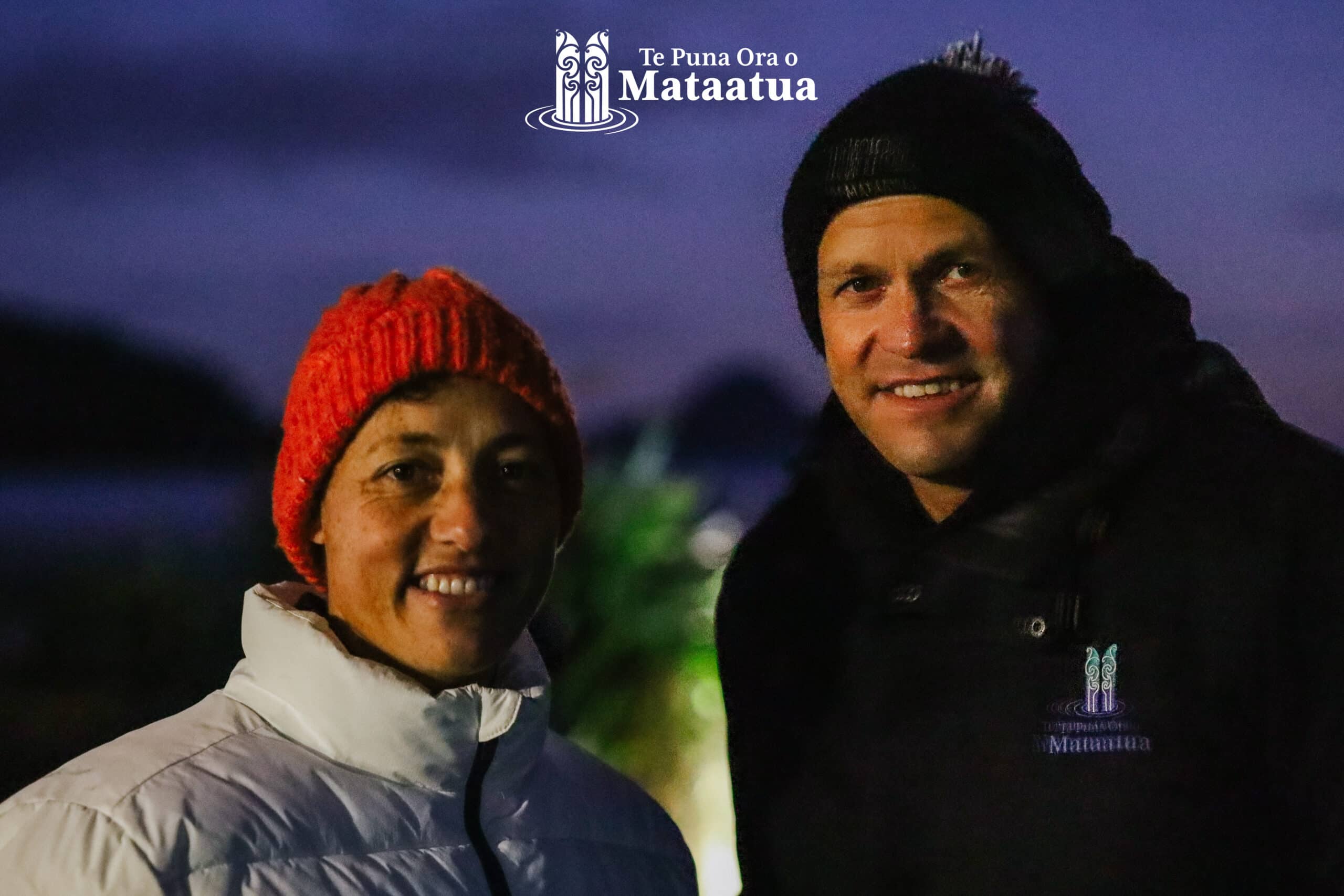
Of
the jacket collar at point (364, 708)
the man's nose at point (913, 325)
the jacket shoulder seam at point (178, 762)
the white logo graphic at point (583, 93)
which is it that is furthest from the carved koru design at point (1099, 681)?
the white logo graphic at point (583, 93)

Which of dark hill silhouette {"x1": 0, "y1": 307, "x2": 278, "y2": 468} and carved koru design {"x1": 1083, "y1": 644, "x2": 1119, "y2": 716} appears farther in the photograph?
dark hill silhouette {"x1": 0, "y1": 307, "x2": 278, "y2": 468}

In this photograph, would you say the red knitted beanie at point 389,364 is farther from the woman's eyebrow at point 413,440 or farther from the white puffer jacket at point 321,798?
the white puffer jacket at point 321,798

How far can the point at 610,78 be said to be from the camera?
114 inches

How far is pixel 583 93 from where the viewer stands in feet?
9.63

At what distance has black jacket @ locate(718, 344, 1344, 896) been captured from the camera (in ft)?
5.82

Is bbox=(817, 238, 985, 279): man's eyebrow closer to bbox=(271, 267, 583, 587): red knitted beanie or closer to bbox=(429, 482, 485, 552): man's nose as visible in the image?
bbox=(271, 267, 583, 587): red knitted beanie

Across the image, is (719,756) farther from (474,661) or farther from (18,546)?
(18,546)

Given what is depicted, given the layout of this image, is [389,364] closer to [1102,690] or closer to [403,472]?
[403,472]

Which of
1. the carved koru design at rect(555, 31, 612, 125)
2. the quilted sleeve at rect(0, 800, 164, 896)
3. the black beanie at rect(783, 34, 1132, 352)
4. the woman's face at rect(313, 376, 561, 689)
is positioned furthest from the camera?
the carved koru design at rect(555, 31, 612, 125)

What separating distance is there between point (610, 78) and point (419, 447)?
143 centimetres

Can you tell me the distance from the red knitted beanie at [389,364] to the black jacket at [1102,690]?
1.98 feet

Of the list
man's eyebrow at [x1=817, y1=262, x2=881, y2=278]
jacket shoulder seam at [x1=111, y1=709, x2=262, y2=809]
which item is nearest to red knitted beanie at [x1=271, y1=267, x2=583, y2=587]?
jacket shoulder seam at [x1=111, y1=709, x2=262, y2=809]

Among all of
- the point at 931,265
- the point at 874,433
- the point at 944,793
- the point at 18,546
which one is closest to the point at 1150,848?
the point at 944,793

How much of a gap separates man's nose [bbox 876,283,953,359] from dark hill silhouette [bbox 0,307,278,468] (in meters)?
1.55
